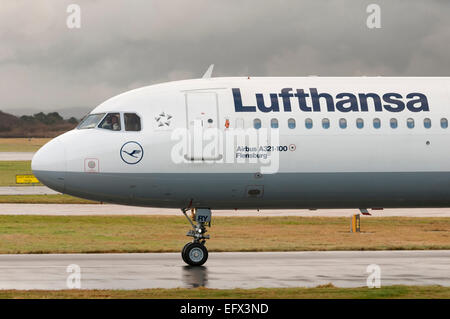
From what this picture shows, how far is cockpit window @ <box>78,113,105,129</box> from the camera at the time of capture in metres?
26.2

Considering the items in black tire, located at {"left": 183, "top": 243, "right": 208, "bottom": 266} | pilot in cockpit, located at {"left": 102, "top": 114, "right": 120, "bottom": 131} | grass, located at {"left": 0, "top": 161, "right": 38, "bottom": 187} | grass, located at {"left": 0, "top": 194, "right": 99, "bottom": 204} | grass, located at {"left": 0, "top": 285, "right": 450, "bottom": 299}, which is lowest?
grass, located at {"left": 0, "top": 285, "right": 450, "bottom": 299}

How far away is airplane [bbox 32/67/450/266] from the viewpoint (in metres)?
25.7

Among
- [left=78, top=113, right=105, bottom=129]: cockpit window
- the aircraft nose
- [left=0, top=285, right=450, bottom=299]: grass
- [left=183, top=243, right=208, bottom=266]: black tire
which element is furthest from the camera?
[left=183, top=243, right=208, bottom=266]: black tire

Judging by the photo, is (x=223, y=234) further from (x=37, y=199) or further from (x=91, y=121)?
(x=37, y=199)

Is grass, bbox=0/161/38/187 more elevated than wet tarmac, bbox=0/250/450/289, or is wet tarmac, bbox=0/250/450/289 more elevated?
grass, bbox=0/161/38/187

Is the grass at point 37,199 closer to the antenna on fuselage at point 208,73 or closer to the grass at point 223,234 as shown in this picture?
the grass at point 223,234

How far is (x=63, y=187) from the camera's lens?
25594 millimetres

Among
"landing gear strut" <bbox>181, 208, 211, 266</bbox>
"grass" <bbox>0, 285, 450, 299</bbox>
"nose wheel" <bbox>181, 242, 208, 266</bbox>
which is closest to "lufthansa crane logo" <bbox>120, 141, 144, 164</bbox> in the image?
"landing gear strut" <bbox>181, 208, 211, 266</bbox>

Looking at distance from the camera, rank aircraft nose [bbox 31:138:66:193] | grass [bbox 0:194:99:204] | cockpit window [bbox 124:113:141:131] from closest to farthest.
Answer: aircraft nose [bbox 31:138:66:193], cockpit window [bbox 124:113:141:131], grass [bbox 0:194:99:204]

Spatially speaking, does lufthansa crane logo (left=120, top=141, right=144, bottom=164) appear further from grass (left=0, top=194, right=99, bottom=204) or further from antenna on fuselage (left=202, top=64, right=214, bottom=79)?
grass (left=0, top=194, right=99, bottom=204)

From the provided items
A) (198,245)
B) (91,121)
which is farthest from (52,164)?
(198,245)

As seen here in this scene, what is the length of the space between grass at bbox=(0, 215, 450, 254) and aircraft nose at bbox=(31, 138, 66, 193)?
Answer: 6753 millimetres

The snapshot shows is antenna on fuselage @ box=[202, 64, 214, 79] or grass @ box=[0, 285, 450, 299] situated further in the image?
antenna on fuselage @ box=[202, 64, 214, 79]

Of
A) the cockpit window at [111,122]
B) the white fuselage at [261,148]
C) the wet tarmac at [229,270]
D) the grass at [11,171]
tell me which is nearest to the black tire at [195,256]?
the wet tarmac at [229,270]
